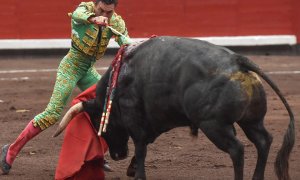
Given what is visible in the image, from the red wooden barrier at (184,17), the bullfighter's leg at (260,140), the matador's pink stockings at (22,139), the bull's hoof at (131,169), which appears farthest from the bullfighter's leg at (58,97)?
the red wooden barrier at (184,17)

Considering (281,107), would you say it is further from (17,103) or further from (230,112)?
(230,112)

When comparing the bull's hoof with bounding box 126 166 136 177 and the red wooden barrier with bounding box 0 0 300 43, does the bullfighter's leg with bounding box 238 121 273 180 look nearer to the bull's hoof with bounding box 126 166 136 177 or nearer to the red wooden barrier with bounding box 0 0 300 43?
the bull's hoof with bounding box 126 166 136 177

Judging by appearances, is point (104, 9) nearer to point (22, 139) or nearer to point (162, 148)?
point (22, 139)

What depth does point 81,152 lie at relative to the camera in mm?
4668

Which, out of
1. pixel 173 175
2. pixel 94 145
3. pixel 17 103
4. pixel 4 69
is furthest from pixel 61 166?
pixel 4 69

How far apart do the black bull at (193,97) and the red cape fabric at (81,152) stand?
113 millimetres

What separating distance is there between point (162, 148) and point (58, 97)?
115 centimetres

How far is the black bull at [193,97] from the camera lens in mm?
3988

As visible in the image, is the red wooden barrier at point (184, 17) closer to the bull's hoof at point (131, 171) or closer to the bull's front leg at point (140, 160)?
the bull's hoof at point (131, 171)

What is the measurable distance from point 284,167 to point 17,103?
4.24m

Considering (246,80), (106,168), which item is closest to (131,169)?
(106,168)

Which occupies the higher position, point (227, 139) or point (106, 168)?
point (227, 139)

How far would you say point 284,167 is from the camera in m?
4.21

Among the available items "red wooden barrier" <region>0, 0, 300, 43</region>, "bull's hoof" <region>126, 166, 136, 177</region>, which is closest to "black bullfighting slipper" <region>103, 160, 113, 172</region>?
"bull's hoof" <region>126, 166, 136, 177</region>
